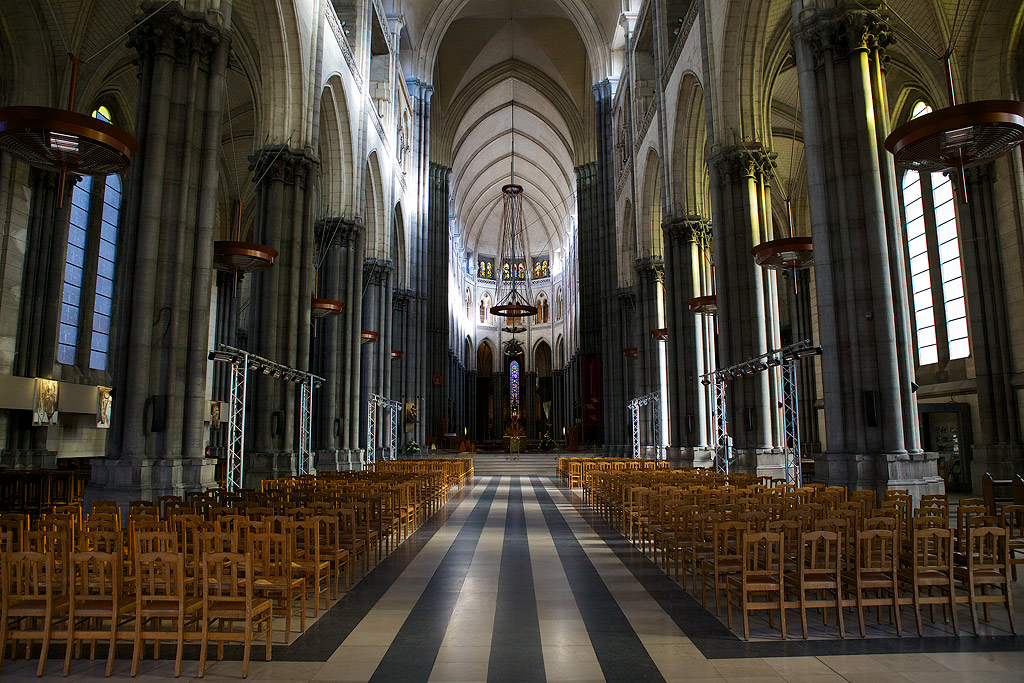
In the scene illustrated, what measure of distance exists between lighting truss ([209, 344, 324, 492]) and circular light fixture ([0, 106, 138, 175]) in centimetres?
417

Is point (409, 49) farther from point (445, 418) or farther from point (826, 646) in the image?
point (826, 646)

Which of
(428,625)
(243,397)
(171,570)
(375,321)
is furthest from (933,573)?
(375,321)

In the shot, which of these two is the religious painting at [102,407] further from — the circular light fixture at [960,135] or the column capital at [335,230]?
the circular light fixture at [960,135]

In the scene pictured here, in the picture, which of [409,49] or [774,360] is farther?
[409,49]

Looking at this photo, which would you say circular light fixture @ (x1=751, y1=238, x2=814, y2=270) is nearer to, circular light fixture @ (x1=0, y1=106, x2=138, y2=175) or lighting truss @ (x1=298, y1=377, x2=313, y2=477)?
circular light fixture @ (x1=0, y1=106, x2=138, y2=175)

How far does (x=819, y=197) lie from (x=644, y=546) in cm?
723

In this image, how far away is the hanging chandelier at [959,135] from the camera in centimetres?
823

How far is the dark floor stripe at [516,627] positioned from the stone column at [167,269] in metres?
6.11

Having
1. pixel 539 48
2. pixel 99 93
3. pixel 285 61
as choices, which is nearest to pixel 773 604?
pixel 285 61

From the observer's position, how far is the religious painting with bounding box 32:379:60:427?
1892cm

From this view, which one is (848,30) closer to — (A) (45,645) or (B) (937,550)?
(B) (937,550)

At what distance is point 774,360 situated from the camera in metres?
15.2

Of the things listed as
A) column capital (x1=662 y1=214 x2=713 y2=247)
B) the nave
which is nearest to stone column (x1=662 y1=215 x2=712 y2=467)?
column capital (x1=662 y1=214 x2=713 y2=247)

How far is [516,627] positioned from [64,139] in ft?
28.0
